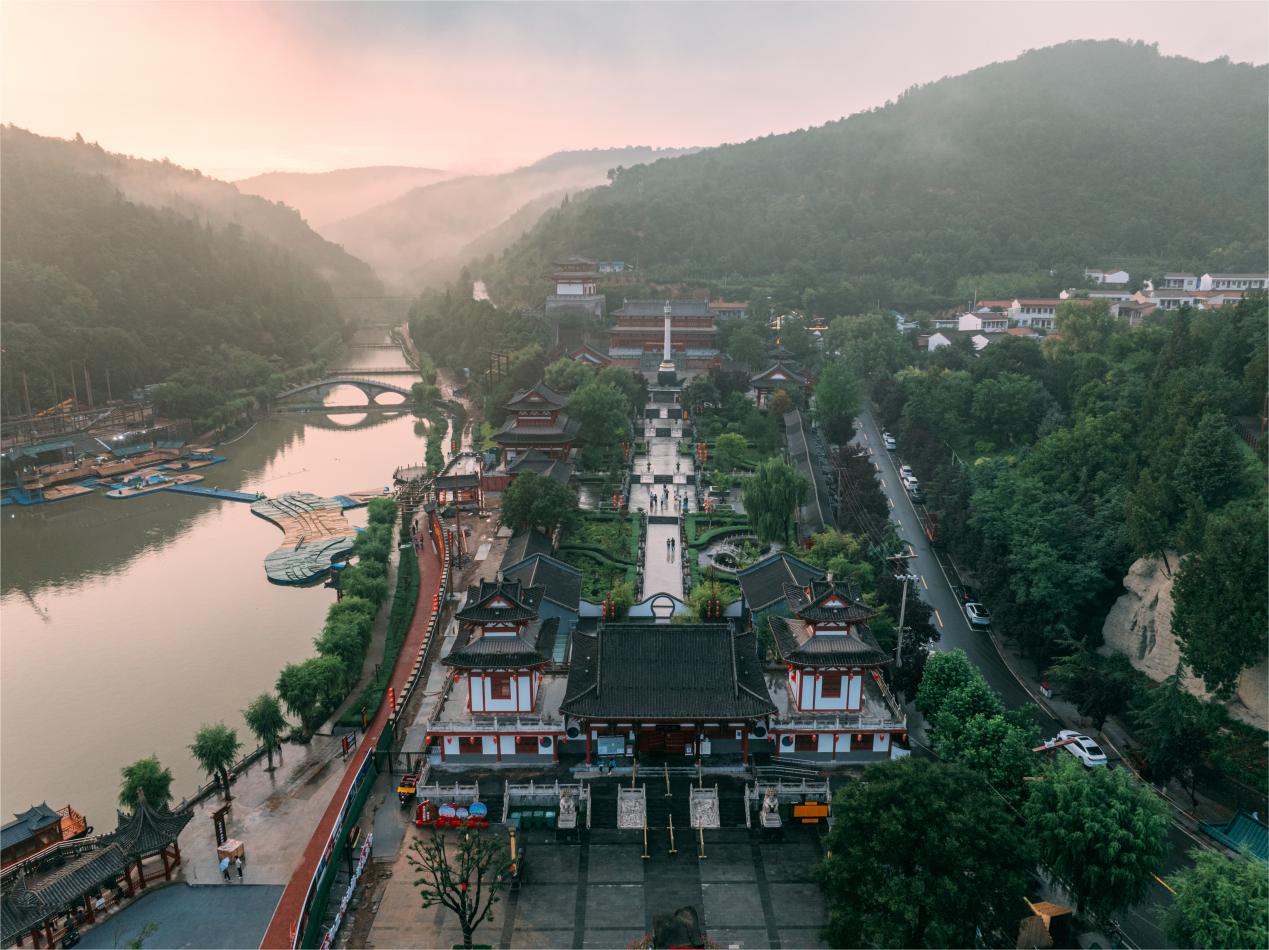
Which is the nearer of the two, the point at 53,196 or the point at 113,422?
the point at 113,422

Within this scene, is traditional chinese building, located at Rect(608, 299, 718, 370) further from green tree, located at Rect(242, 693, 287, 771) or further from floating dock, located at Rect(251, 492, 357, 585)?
green tree, located at Rect(242, 693, 287, 771)

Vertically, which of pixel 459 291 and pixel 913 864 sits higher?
pixel 459 291

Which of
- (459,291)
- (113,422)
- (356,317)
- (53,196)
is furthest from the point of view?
(356,317)

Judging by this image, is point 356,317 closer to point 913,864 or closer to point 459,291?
point 459,291

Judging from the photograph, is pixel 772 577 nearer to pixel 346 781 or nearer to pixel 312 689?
pixel 346 781

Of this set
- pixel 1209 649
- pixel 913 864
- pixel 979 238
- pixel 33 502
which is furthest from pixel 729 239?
pixel 913 864

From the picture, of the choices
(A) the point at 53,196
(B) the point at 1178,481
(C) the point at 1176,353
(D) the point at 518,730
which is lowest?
(D) the point at 518,730

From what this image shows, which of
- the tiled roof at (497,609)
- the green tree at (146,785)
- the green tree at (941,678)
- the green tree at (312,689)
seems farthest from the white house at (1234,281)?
the green tree at (146,785)

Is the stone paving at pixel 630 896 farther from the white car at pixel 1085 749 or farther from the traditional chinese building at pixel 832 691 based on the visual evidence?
the white car at pixel 1085 749
